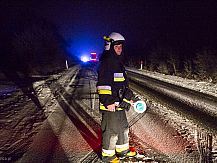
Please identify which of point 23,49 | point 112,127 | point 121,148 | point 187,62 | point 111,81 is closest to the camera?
point 111,81

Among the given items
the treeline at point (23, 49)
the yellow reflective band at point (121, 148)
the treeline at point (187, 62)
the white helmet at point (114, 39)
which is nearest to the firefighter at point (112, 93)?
the white helmet at point (114, 39)

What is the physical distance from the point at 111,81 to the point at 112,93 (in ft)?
0.66

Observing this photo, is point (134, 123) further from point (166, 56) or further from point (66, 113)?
point (166, 56)

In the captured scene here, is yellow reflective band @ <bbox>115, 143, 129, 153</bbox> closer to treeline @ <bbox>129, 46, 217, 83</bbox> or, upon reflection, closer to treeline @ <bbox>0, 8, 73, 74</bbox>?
treeline @ <bbox>129, 46, 217, 83</bbox>

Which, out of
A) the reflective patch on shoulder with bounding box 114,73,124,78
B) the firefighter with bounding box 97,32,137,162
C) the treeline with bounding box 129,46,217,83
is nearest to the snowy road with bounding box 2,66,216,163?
the firefighter with bounding box 97,32,137,162

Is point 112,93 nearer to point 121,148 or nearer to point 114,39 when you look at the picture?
point 114,39

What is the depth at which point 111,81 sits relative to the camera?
10.2 ft

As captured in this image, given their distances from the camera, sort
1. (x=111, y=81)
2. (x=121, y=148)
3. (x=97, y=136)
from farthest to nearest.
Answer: (x=97, y=136) → (x=121, y=148) → (x=111, y=81)

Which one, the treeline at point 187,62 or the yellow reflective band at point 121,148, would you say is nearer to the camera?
the yellow reflective band at point 121,148

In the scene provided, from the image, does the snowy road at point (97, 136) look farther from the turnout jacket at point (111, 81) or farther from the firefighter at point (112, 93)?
the turnout jacket at point (111, 81)

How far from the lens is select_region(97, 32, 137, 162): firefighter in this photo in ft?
10.1

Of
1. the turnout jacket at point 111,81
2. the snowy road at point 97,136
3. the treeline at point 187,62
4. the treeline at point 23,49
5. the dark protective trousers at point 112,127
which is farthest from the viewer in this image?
the treeline at point 23,49

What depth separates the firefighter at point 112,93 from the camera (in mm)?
3080

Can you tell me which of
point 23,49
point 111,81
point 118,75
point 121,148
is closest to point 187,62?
point 121,148
